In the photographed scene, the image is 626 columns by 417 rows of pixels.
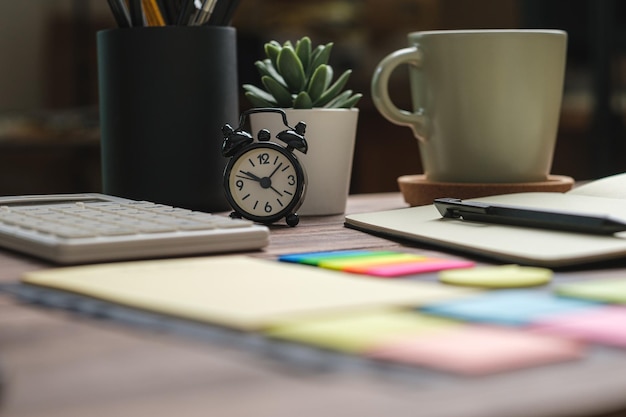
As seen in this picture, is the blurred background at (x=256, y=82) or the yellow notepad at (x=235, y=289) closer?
the yellow notepad at (x=235, y=289)

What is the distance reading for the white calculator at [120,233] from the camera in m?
0.63

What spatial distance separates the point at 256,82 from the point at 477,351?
120 inches

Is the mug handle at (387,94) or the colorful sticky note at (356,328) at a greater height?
the mug handle at (387,94)

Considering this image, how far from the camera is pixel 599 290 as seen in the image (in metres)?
0.50

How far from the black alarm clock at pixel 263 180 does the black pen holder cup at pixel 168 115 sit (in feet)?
0.30

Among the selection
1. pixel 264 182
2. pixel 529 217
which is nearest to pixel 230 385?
pixel 529 217

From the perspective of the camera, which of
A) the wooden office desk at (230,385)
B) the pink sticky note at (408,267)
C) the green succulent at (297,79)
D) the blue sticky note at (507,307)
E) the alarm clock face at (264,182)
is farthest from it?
the green succulent at (297,79)

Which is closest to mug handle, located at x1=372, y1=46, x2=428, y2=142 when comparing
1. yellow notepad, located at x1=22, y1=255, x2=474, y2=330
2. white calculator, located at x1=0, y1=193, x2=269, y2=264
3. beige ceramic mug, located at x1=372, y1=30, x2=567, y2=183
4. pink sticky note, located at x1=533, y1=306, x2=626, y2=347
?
beige ceramic mug, located at x1=372, y1=30, x2=567, y2=183

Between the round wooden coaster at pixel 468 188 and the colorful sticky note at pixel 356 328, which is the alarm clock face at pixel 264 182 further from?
the colorful sticky note at pixel 356 328

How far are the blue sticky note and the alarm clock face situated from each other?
0.38 meters

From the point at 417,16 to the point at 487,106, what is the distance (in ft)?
9.52

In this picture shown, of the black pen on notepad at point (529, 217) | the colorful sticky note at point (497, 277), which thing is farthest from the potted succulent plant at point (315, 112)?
the colorful sticky note at point (497, 277)

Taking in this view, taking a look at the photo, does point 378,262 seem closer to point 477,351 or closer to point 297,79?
point 477,351

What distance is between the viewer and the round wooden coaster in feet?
3.23
